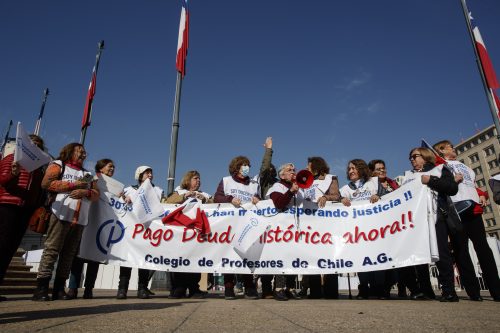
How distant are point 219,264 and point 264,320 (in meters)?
2.93

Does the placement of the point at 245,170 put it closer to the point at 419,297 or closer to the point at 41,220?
the point at 41,220

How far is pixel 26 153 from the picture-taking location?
2957 millimetres

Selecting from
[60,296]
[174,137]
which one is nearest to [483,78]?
[174,137]

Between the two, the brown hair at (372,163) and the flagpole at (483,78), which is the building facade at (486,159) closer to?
the flagpole at (483,78)

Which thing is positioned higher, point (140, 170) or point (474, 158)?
point (474, 158)

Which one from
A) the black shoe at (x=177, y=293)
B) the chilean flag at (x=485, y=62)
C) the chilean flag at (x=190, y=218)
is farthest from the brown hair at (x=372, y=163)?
the chilean flag at (x=485, y=62)

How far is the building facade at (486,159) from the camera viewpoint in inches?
2591

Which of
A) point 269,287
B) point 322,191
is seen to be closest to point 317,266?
point 269,287

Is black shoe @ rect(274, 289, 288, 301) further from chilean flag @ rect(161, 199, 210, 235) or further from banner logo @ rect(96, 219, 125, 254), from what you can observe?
banner logo @ rect(96, 219, 125, 254)

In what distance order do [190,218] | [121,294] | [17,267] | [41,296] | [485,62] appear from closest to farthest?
[41,296] → [121,294] → [190,218] → [17,267] → [485,62]

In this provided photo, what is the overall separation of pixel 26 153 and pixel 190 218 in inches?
116

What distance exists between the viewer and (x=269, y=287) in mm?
5098

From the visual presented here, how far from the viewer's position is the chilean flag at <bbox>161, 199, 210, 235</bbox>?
543 cm

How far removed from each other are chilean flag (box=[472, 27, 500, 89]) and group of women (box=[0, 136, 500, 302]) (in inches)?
221
